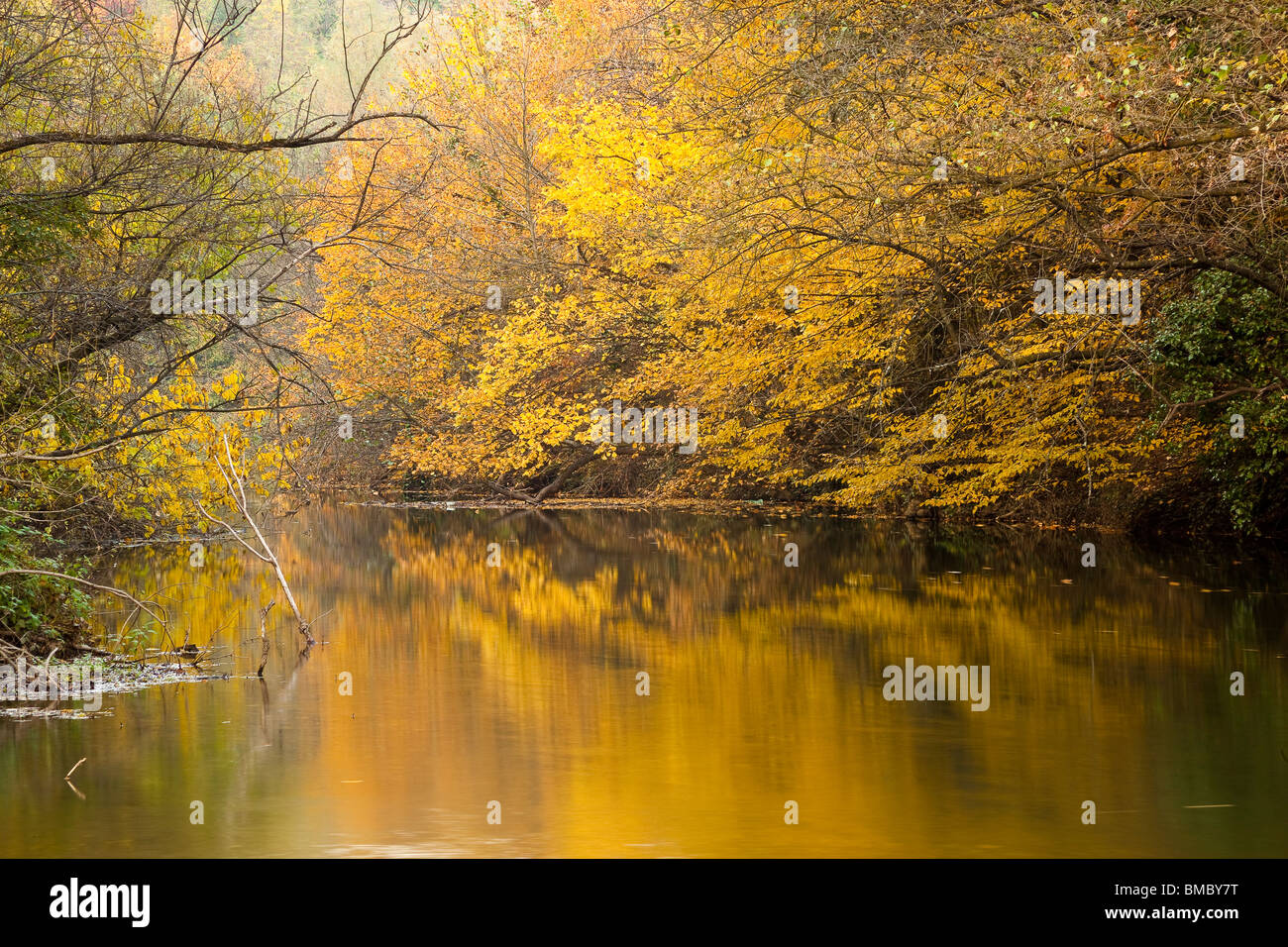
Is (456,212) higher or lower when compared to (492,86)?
lower

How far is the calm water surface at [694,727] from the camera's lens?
7.42 metres

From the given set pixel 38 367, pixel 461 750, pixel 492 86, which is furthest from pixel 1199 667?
pixel 492 86

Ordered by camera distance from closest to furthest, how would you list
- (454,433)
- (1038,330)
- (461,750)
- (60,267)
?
(461,750) < (60,267) < (1038,330) < (454,433)

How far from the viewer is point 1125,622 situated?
14.6m

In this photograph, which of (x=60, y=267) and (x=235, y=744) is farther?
(x=60, y=267)

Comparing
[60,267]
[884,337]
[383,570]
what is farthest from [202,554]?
[884,337]

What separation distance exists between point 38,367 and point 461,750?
6.20 metres

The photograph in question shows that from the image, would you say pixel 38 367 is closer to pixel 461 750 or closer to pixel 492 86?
pixel 461 750

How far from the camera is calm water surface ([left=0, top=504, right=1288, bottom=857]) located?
Answer: 7418 millimetres

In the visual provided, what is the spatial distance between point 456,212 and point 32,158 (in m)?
20.2

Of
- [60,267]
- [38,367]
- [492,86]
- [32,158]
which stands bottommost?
[38,367]

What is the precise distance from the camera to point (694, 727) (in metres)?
10.0

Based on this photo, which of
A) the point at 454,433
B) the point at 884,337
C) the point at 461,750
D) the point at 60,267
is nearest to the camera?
the point at 461,750

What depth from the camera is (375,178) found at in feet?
109
